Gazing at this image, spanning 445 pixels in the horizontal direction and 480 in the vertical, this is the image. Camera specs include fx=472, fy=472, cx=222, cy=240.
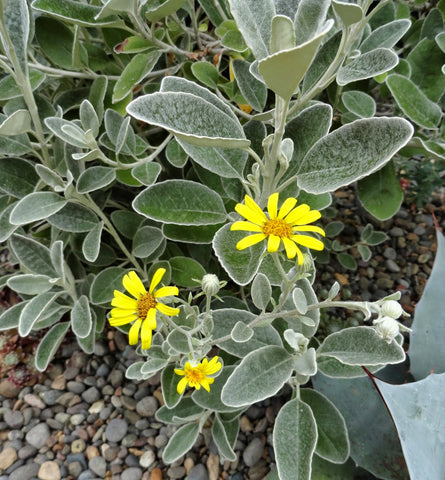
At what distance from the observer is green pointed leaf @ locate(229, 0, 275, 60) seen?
0.76 meters

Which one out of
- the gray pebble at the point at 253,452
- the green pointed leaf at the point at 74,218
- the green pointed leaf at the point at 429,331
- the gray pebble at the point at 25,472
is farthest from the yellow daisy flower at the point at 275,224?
the gray pebble at the point at 25,472

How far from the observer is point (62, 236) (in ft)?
4.48

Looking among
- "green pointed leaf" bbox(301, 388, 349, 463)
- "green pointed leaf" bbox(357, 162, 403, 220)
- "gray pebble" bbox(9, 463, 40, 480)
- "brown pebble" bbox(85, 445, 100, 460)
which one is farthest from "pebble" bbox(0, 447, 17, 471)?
"green pointed leaf" bbox(357, 162, 403, 220)

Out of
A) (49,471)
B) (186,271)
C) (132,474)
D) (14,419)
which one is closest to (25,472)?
(49,471)

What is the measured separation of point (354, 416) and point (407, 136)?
28.5 inches

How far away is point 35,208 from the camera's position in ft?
3.40

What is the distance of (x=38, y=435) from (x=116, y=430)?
0.24 m

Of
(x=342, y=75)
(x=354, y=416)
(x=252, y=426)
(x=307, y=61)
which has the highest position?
(x=307, y=61)

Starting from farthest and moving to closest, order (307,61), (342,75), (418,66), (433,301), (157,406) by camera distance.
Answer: (157,406) → (418,66) → (433,301) → (342,75) → (307,61)

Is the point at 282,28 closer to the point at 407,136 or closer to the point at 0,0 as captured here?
the point at 407,136

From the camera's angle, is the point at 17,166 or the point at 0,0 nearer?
the point at 0,0

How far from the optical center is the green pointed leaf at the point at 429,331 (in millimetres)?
1061

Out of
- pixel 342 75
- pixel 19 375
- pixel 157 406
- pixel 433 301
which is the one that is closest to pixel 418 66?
pixel 342 75

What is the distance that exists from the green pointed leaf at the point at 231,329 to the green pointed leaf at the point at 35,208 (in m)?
0.43
